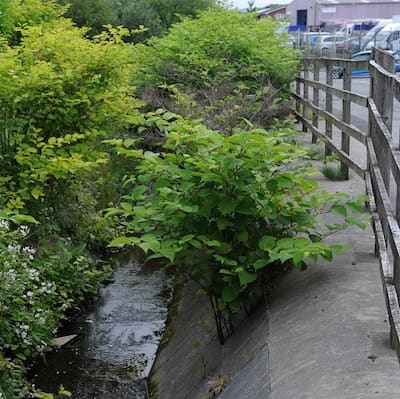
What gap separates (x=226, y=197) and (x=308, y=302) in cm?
101

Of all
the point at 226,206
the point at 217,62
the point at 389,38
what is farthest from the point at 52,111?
the point at 389,38

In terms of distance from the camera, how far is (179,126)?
6340 mm

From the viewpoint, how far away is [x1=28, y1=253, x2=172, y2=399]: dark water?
7883mm

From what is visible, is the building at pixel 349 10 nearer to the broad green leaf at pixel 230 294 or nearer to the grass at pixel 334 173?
the grass at pixel 334 173

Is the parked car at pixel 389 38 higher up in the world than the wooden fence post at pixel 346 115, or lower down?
lower down

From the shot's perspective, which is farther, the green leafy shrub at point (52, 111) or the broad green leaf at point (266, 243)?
the green leafy shrub at point (52, 111)

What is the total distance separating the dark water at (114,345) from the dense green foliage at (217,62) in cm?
319

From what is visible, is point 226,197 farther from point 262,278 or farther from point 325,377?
point 325,377

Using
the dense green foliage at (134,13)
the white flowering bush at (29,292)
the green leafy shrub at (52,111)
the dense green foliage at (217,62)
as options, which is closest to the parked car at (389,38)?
the dense green foliage at (134,13)

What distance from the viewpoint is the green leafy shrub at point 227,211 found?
6.05 metres

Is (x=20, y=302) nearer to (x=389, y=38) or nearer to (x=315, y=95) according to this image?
(x=315, y=95)

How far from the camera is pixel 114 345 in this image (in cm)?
893

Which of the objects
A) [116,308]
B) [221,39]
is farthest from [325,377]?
[221,39]

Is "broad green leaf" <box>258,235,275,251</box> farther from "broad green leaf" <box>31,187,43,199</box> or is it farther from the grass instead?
the grass
